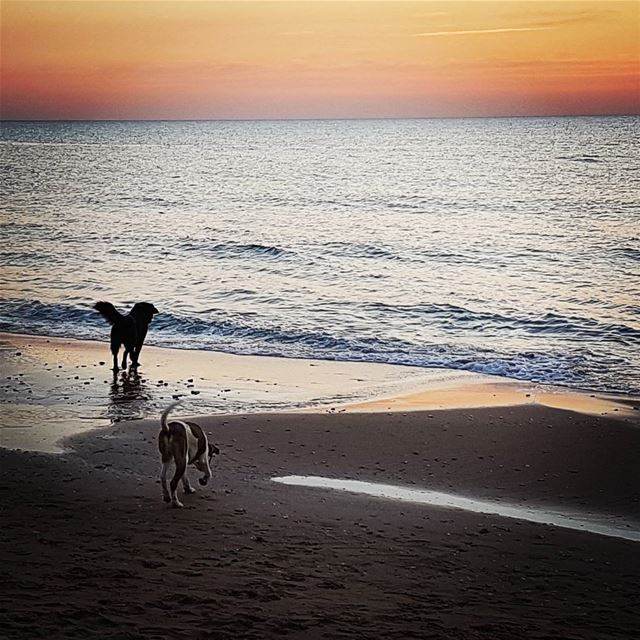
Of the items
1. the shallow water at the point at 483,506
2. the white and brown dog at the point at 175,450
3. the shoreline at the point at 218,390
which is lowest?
the shallow water at the point at 483,506

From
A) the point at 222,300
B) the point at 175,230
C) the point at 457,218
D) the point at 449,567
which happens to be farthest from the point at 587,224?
the point at 449,567

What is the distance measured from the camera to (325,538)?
270 inches

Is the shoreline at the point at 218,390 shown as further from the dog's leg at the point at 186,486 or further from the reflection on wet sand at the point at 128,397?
the dog's leg at the point at 186,486

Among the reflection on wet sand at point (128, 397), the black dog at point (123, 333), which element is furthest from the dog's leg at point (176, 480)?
the black dog at point (123, 333)

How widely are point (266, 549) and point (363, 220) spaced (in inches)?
1249

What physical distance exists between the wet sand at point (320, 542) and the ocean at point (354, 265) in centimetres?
476

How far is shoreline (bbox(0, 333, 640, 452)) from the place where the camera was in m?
10.9

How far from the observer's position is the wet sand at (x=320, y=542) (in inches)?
213

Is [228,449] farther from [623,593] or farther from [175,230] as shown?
[175,230]

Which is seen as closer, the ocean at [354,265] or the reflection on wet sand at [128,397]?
the reflection on wet sand at [128,397]

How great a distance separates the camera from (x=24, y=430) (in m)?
9.95

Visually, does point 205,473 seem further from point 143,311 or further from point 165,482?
point 143,311

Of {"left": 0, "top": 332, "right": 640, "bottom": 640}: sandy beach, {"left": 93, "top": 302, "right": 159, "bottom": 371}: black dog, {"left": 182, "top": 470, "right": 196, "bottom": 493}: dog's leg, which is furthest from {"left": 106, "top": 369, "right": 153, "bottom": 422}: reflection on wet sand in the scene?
{"left": 182, "top": 470, "right": 196, "bottom": 493}: dog's leg

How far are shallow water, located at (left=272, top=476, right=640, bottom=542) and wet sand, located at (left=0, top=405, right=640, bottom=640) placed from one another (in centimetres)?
14
